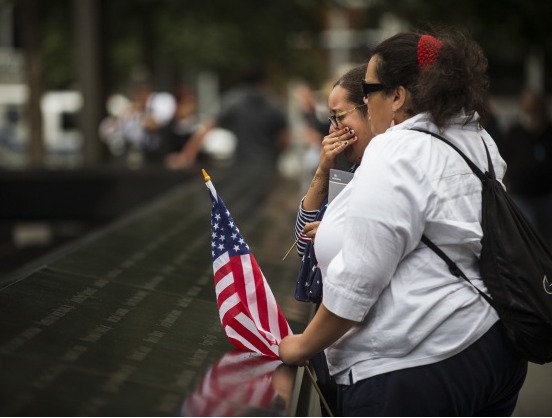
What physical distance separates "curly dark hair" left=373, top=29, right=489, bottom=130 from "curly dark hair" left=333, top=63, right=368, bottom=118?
30cm

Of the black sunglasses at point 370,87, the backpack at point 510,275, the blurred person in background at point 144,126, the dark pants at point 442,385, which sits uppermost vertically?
the black sunglasses at point 370,87

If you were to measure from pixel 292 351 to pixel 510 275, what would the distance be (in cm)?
63

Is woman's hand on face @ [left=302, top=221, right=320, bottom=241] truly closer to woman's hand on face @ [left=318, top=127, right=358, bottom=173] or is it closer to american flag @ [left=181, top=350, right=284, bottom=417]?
woman's hand on face @ [left=318, top=127, right=358, bottom=173]

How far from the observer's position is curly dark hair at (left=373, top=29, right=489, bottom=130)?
9.00 ft

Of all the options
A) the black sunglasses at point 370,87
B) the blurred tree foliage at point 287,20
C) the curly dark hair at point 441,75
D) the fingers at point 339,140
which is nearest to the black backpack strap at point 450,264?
the curly dark hair at point 441,75

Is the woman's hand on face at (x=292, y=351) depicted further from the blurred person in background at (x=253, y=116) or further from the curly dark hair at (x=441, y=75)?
the blurred person in background at (x=253, y=116)

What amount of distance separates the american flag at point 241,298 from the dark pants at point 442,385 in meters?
0.41

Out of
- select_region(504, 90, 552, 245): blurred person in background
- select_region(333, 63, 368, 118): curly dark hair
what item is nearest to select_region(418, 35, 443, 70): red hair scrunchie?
select_region(333, 63, 368, 118): curly dark hair

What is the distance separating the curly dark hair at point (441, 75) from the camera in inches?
108

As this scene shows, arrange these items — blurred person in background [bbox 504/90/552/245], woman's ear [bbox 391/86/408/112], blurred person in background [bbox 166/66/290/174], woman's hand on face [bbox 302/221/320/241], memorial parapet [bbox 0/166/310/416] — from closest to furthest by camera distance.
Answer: memorial parapet [bbox 0/166/310/416] < woman's ear [bbox 391/86/408/112] < woman's hand on face [bbox 302/221/320/241] < blurred person in background [bbox 504/90/552/245] < blurred person in background [bbox 166/66/290/174]

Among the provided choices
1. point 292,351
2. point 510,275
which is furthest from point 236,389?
point 510,275

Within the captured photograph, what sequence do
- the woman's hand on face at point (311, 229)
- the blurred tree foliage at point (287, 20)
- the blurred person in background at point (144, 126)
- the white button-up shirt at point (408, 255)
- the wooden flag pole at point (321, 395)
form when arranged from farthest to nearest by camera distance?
the blurred person in background at point (144, 126) < the blurred tree foliage at point (287, 20) < the woman's hand on face at point (311, 229) < the wooden flag pole at point (321, 395) < the white button-up shirt at point (408, 255)

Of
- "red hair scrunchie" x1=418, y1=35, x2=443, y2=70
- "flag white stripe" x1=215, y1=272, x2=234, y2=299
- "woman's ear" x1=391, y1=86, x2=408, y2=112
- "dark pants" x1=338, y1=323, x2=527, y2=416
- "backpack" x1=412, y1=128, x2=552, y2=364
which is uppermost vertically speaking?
"red hair scrunchie" x1=418, y1=35, x2=443, y2=70

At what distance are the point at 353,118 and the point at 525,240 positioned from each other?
66cm
